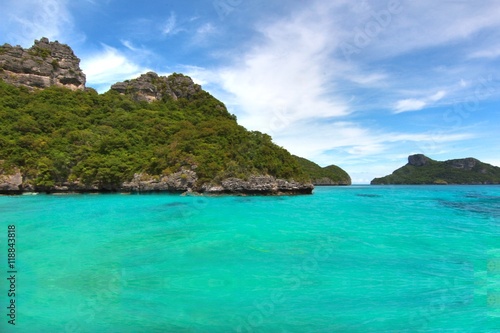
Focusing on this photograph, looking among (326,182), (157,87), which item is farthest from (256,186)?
(326,182)

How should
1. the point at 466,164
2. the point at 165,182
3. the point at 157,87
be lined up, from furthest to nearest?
1. the point at 466,164
2. the point at 157,87
3. the point at 165,182

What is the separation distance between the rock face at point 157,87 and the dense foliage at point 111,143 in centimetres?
740

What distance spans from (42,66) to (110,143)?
3063 cm

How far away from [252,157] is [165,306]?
42760mm

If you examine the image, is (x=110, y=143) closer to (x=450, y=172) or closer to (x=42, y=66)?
(x=42, y=66)

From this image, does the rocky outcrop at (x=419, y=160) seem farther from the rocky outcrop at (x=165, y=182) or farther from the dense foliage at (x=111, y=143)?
the rocky outcrop at (x=165, y=182)

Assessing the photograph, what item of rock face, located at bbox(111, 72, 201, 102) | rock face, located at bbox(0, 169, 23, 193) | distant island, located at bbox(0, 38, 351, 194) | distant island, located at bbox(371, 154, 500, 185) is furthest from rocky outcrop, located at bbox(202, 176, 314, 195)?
distant island, located at bbox(371, 154, 500, 185)

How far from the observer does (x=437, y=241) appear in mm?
13562

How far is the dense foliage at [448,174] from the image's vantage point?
411ft

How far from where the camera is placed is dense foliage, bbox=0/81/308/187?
4234cm

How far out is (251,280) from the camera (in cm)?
838

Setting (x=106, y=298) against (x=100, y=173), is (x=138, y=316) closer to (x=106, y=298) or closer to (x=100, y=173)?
(x=106, y=298)

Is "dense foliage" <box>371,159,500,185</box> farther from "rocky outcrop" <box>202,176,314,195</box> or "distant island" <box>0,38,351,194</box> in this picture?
"rocky outcrop" <box>202,176,314,195</box>

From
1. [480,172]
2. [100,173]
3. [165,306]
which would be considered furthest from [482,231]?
[480,172]
